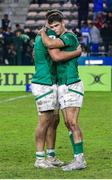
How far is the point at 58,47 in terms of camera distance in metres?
9.02

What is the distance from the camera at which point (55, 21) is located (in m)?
9.04

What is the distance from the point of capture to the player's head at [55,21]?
904cm

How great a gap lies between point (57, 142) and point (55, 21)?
356 centimetres

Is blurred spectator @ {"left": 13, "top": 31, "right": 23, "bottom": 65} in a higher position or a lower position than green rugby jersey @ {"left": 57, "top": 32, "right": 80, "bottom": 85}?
lower

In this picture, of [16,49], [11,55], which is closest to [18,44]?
[16,49]

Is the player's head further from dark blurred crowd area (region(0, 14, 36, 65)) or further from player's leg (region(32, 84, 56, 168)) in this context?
dark blurred crowd area (region(0, 14, 36, 65))

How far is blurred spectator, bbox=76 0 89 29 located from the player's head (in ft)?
79.5

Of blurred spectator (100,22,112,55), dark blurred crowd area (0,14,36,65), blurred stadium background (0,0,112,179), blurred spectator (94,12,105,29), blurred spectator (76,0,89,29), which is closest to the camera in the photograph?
blurred stadium background (0,0,112,179)

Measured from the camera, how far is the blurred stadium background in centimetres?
989

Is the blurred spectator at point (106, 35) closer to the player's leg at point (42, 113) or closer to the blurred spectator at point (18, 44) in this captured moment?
the blurred spectator at point (18, 44)

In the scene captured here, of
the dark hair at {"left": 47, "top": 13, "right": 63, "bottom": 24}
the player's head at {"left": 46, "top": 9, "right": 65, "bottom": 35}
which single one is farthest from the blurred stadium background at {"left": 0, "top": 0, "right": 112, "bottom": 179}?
the dark hair at {"left": 47, "top": 13, "right": 63, "bottom": 24}

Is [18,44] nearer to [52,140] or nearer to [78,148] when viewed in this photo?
[52,140]

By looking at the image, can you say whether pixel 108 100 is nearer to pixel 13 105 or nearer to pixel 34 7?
pixel 13 105

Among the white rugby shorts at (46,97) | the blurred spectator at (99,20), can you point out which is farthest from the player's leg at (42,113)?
the blurred spectator at (99,20)
